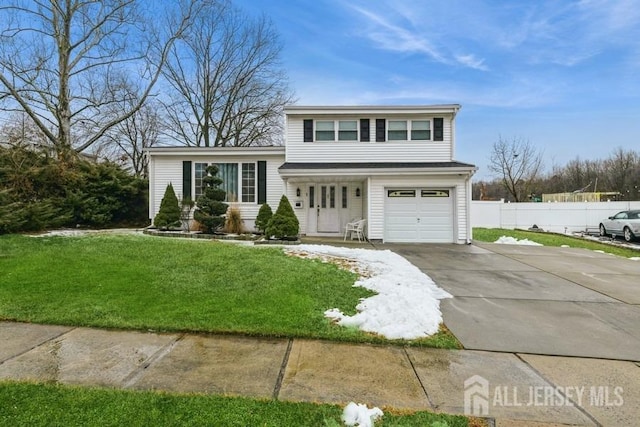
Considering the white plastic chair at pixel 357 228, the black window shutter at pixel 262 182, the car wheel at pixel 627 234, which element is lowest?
the car wheel at pixel 627 234

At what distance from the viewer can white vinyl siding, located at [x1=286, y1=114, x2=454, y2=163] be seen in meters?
13.5

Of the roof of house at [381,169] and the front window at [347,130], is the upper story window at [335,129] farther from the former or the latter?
the roof of house at [381,169]

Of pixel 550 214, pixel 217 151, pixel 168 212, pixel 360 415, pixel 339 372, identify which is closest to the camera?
pixel 360 415

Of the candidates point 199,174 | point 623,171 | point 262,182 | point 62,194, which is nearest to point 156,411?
point 262,182

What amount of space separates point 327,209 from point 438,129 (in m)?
5.68

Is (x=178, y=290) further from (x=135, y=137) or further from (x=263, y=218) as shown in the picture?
(x=135, y=137)

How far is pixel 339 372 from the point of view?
300 centimetres

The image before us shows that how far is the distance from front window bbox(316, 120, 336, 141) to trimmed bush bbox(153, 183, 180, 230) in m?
6.38

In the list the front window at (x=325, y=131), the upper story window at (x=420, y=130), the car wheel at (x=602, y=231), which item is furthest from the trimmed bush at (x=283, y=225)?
the car wheel at (x=602, y=231)

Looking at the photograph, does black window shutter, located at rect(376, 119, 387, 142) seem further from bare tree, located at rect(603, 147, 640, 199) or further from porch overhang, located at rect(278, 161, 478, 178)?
bare tree, located at rect(603, 147, 640, 199)

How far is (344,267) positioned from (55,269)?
5.72 m

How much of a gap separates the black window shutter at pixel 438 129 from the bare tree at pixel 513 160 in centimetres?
1933

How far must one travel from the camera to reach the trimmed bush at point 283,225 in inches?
440

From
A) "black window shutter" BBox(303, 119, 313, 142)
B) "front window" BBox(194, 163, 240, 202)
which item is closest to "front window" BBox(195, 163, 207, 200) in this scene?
"front window" BBox(194, 163, 240, 202)
